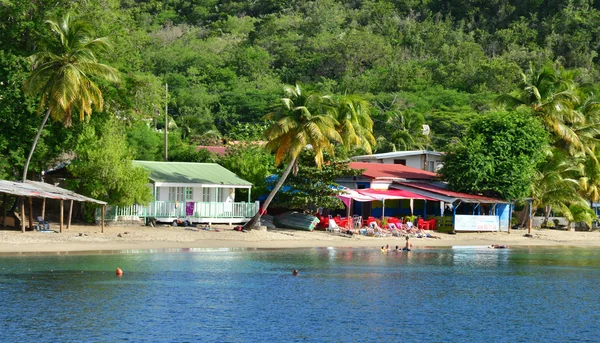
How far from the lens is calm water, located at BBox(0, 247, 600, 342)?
2533cm

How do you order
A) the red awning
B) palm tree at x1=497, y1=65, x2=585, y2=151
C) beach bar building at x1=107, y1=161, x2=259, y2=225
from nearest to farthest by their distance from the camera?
beach bar building at x1=107, y1=161, x2=259, y2=225 → the red awning → palm tree at x1=497, y1=65, x2=585, y2=151

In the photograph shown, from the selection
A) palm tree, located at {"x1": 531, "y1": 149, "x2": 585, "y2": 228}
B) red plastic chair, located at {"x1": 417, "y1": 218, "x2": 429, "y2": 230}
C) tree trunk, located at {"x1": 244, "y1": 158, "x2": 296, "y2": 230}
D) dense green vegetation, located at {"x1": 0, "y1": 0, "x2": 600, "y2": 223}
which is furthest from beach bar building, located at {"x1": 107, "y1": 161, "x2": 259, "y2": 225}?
palm tree, located at {"x1": 531, "y1": 149, "x2": 585, "y2": 228}

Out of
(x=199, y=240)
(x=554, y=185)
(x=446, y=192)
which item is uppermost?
(x=554, y=185)

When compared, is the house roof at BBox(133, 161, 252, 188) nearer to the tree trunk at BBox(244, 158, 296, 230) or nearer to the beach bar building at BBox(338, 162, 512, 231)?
the tree trunk at BBox(244, 158, 296, 230)

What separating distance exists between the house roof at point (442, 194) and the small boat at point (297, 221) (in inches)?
295

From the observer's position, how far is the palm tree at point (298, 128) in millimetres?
46844

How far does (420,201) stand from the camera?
197ft

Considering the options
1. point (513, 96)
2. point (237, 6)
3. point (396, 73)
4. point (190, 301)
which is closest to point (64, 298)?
point (190, 301)

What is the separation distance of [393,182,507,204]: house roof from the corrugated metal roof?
→ 69.8 feet

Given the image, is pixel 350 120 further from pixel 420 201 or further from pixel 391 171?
pixel 420 201

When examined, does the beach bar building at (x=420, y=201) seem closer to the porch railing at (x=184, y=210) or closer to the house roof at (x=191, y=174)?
the porch railing at (x=184, y=210)

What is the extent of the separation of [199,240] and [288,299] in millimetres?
14212

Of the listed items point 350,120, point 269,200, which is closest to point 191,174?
point 269,200

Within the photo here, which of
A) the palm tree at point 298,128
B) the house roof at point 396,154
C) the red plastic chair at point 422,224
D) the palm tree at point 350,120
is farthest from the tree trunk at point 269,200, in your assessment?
the house roof at point 396,154
